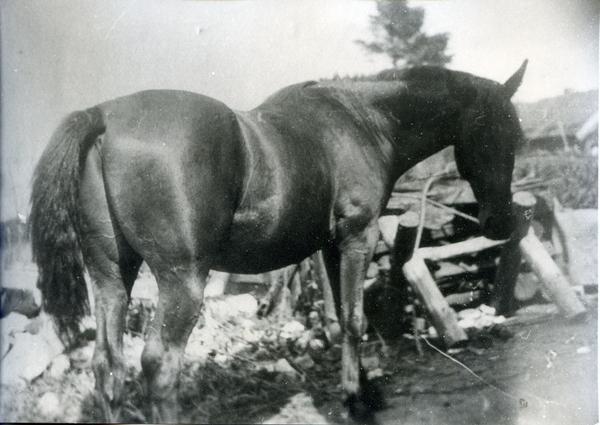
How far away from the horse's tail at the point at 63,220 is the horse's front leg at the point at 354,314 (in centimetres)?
129

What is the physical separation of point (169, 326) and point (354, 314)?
102cm

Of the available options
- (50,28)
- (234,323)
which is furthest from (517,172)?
(50,28)

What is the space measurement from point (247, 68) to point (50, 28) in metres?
1.04

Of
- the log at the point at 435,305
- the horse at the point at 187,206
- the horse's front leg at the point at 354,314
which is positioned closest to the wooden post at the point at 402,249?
the log at the point at 435,305

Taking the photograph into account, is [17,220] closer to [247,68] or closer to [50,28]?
[50,28]

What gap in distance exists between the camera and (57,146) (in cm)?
191

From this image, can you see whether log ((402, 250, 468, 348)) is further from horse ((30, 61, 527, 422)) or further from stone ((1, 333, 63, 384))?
stone ((1, 333, 63, 384))

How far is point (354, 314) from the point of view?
2.53 metres

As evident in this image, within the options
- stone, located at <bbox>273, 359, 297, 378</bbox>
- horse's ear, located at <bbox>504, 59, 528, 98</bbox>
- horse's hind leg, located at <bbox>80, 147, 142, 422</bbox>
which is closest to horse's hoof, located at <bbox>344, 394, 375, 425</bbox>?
stone, located at <bbox>273, 359, 297, 378</bbox>

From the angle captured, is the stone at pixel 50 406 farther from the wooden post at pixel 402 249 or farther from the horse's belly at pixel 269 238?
the wooden post at pixel 402 249

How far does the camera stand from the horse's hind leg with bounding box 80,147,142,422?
199 centimetres

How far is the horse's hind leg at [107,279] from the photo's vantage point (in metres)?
1.99

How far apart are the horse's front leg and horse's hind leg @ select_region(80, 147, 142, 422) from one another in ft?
3.52

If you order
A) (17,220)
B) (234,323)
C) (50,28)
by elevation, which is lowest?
(234,323)
